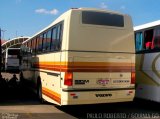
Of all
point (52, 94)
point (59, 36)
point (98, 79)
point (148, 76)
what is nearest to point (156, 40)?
point (148, 76)

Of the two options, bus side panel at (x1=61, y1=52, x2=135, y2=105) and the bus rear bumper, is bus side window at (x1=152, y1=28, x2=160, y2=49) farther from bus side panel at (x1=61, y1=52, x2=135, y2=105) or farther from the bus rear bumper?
the bus rear bumper

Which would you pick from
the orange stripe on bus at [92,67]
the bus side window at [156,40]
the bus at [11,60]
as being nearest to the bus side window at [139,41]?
the bus side window at [156,40]

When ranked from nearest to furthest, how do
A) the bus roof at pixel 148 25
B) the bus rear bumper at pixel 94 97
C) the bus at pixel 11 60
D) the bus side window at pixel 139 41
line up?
1. the bus rear bumper at pixel 94 97
2. the bus roof at pixel 148 25
3. the bus side window at pixel 139 41
4. the bus at pixel 11 60

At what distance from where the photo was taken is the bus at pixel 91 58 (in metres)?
10.2

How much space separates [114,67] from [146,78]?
214 cm

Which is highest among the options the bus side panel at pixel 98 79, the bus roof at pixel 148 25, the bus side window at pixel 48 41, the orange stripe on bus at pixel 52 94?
the bus roof at pixel 148 25

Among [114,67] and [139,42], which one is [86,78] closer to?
[114,67]

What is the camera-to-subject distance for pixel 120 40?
1091cm

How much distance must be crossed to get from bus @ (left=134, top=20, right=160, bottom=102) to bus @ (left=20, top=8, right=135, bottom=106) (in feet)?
3.83

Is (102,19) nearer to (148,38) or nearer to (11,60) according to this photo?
(148,38)

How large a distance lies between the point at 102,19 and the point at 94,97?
8.14 feet

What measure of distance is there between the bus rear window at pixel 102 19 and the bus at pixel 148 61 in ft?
5.63

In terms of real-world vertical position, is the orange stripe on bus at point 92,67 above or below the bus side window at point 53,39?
below

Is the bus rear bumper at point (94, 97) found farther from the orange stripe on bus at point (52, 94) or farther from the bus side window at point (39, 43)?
the bus side window at point (39, 43)
